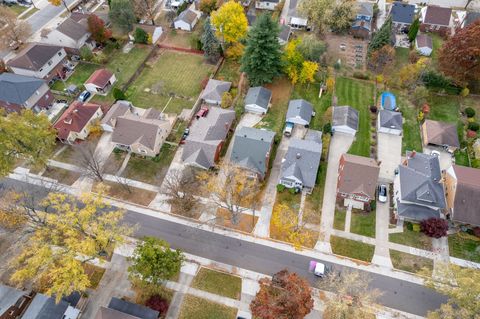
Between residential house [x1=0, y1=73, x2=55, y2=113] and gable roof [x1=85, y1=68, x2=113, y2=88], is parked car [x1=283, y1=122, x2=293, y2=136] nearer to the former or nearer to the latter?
gable roof [x1=85, y1=68, x2=113, y2=88]

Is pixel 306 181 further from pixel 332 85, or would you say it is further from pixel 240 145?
pixel 332 85

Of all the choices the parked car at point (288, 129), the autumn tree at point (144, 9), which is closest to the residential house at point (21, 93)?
the autumn tree at point (144, 9)

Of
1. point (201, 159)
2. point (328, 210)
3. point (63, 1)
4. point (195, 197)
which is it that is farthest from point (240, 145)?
point (63, 1)

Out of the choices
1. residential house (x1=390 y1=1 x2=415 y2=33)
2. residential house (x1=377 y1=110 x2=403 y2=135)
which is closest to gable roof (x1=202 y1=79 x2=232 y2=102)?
residential house (x1=377 y1=110 x2=403 y2=135)

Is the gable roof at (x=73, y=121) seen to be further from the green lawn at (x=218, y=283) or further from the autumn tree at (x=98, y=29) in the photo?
the green lawn at (x=218, y=283)

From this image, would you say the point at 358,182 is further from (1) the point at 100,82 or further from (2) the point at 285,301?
(1) the point at 100,82

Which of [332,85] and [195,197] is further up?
[332,85]
